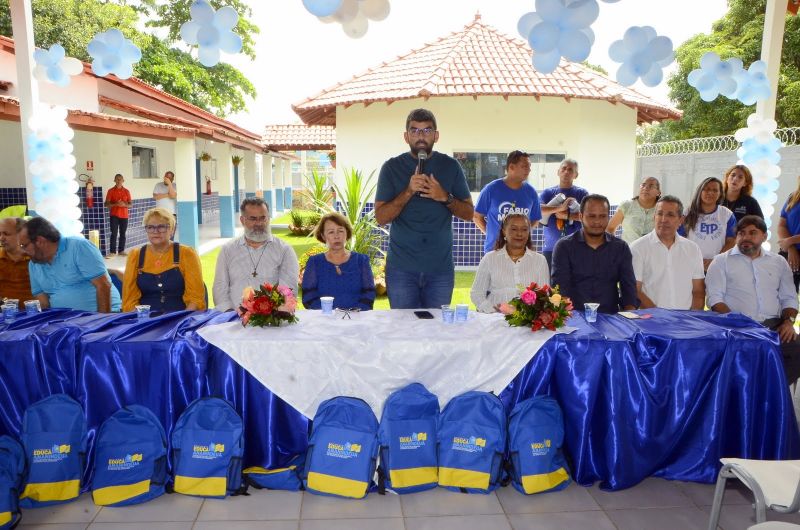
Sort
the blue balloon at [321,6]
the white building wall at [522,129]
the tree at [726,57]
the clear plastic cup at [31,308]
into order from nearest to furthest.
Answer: the clear plastic cup at [31,308] < the blue balloon at [321,6] < the white building wall at [522,129] < the tree at [726,57]

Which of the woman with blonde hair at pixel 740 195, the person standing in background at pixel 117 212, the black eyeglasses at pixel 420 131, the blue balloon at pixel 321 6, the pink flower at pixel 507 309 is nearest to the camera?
Answer: the pink flower at pixel 507 309

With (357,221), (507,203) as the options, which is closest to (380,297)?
(357,221)

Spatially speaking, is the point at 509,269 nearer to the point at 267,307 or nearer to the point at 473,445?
the point at 473,445

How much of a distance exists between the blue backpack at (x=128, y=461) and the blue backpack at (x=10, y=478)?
310 mm

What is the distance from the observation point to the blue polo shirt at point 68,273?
3.91 m

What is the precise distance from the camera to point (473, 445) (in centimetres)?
295

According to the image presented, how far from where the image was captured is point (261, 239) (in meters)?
4.09

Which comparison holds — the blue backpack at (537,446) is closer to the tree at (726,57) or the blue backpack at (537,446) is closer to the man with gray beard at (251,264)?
the man with gray beard at (251,264)

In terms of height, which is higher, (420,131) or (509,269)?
(420,131)

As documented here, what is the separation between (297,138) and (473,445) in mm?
19112

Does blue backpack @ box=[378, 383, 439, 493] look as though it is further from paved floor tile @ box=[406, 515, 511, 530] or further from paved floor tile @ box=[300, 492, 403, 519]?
paved floor tile @ box=[406, 515, 511, 530]

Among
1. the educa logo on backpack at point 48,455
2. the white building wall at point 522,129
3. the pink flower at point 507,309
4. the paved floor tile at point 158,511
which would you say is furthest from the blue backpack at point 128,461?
the white building wall at point 522,129

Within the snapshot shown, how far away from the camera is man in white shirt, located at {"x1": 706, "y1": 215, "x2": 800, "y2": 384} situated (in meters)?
3.94

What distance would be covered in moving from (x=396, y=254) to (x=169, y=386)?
1.59 m
